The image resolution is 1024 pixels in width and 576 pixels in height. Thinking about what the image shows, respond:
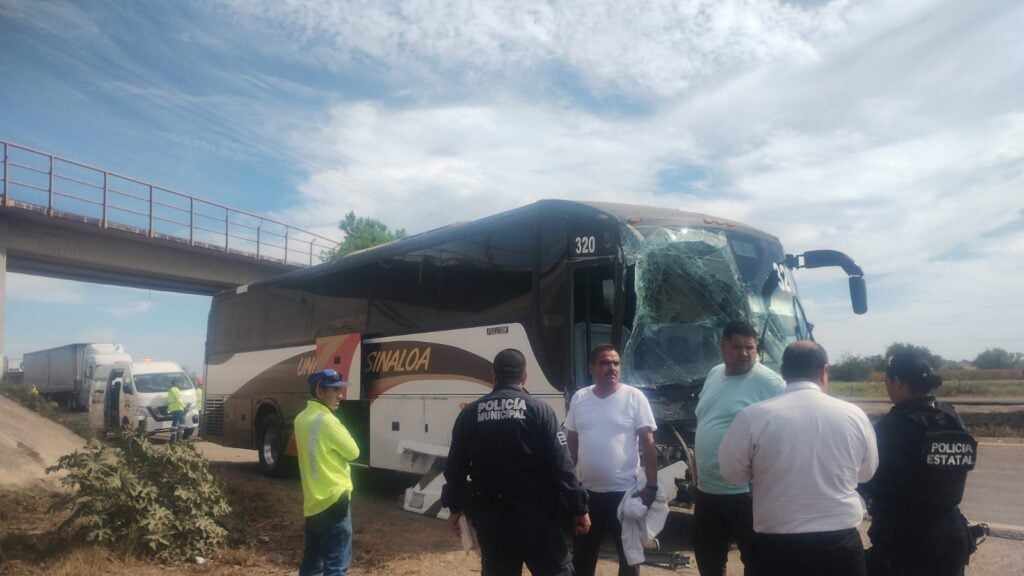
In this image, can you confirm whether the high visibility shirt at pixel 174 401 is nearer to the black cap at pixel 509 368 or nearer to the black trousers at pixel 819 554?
the black cap at pixel 509 368

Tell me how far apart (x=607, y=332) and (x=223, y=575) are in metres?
4.34

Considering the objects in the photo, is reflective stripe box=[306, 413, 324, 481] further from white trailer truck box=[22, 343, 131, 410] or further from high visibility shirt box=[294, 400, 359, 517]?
white trailer truck box=[22, 343, 131, 410]

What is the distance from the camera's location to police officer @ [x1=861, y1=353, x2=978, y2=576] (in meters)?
3.53

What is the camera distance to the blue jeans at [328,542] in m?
5.39

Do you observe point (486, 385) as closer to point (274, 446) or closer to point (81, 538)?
point (81, 538)

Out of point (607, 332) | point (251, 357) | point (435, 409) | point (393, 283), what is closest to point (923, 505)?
point (607, 332)

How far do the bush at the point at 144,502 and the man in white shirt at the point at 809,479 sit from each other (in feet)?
19.1

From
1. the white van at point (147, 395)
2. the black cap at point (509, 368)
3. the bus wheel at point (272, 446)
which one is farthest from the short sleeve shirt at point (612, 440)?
the white van at point (147, 395)

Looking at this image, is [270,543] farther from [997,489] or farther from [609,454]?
[997,489]

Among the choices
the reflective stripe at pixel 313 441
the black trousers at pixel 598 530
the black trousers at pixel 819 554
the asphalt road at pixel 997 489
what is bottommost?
the asphalt road at pixel 997 489

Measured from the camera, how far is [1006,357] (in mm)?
81062

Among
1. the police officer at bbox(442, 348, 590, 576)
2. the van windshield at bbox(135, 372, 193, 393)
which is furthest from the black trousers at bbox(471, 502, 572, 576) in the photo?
the van windshield at bbox(135, 372, 193, 393)

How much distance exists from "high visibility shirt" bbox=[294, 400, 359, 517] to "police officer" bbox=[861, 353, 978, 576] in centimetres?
344

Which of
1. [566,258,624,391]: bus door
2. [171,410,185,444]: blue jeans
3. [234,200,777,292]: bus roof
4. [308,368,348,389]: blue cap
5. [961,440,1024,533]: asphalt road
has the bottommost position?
[961,440,1024,533]: asphalt road
